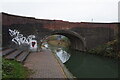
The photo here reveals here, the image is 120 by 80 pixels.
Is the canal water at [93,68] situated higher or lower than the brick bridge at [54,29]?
lower

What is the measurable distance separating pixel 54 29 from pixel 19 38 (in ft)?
13.4

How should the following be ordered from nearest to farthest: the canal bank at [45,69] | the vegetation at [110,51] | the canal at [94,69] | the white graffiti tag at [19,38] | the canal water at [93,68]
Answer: the canal bank at [45,69] < the canal at [94,69] < the canal water at [93,68] < the vegetation at [110,51] < the white graffiti tag at [19,38]

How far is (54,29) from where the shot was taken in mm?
21594

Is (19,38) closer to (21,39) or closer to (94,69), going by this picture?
(21,39)

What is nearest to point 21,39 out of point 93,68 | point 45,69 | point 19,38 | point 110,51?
point 19,38

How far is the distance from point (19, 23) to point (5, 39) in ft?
7.63

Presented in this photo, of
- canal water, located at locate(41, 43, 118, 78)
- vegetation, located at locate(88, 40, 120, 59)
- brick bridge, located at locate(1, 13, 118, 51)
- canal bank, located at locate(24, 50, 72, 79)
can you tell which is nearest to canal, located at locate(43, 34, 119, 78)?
canal water, located at locate(41, 43, 118, 78)

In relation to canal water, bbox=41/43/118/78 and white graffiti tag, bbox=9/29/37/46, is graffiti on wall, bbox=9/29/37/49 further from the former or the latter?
canal water, bbox=41/43/118/78

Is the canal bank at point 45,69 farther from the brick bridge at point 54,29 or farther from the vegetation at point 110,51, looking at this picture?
the vegetation at point 110,51

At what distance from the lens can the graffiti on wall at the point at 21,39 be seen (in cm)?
1844

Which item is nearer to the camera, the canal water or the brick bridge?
the canal water

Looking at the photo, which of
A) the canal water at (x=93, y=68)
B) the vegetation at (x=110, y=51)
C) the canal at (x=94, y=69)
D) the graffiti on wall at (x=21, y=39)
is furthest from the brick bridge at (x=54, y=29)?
the canal at (x=94, y=69)

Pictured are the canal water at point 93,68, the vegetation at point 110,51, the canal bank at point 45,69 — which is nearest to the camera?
the canal bank at point 45,69

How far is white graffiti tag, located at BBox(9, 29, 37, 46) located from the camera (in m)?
18.4
